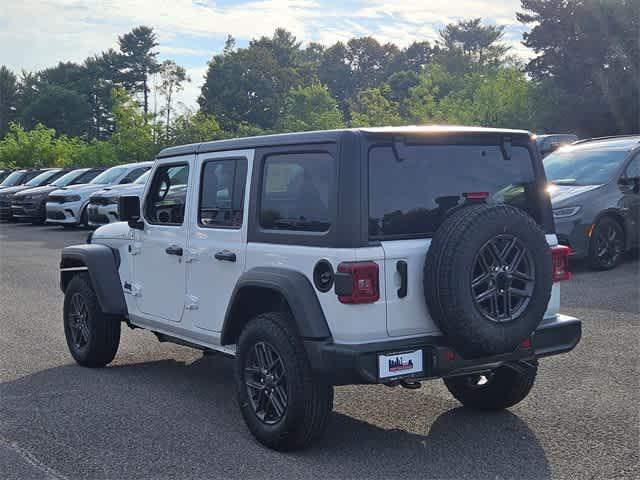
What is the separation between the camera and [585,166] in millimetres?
12914

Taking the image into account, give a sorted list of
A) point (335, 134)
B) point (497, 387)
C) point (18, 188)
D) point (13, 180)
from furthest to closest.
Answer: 1. point (13, 180)
2. point (18, 188)
3. point (497, 387)
4. point (335, 134)

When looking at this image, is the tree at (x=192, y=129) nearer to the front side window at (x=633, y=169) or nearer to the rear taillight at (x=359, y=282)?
the front side window at (x=633, y=169)

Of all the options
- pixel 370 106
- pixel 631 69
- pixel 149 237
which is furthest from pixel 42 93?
pixel 149 237

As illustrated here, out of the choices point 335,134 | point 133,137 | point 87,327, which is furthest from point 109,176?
point 133,137

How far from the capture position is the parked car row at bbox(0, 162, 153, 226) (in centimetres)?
2220

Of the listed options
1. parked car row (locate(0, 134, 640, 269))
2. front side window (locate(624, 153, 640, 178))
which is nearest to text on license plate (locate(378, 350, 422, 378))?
parked car row (locate(0, 134, 640, 269))

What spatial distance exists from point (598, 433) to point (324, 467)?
5.60 ft

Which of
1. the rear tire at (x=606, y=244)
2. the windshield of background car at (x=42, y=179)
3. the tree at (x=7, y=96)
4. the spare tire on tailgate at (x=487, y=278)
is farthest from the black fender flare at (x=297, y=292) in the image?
the tree at (x=7, y=96)

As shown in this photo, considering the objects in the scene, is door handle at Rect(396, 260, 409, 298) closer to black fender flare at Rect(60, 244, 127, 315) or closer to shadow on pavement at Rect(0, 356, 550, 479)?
shadow on pavement at Rect(0, 356, 550, 479)

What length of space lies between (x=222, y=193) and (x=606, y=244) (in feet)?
25.3

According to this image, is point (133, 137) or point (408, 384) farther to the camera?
point (133, 137)

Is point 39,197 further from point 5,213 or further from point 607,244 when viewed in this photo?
point 607,244

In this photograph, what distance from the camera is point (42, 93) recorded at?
3957 inches

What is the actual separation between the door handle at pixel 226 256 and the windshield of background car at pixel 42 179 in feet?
81.2
